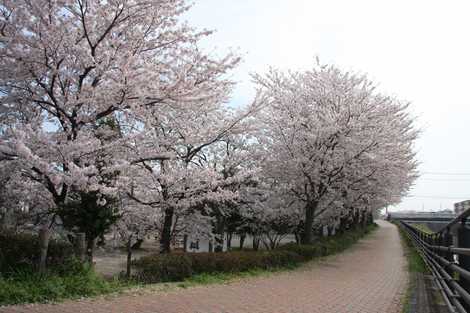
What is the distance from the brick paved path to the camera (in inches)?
271

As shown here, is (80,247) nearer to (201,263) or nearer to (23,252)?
(23,252)

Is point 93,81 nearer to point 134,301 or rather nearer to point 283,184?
point 134,301

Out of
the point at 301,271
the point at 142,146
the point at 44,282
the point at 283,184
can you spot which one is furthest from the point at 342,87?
the point at 44,282

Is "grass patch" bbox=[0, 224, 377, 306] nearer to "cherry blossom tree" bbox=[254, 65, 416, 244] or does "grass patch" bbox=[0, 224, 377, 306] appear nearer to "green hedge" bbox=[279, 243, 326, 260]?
"green hedge" bbox=[279, 243, 326, 260]

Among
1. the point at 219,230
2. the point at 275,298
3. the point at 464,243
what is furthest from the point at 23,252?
the point at 219,230

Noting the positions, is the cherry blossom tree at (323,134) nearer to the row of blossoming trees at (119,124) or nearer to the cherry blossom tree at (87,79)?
the row of blossoming trees at (119,124)

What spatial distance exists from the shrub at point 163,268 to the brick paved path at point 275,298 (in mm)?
1090

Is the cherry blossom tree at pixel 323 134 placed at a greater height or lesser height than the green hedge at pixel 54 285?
greater

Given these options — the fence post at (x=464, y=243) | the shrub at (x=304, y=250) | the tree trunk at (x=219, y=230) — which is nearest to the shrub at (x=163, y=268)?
the fence post at (x=464, y=243)

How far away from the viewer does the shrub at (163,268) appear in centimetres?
994

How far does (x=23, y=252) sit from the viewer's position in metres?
7.77

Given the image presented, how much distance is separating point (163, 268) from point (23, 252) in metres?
3.36

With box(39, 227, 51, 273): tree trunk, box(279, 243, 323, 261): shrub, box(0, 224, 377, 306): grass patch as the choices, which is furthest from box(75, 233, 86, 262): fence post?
box(279, 243, 323, 261): shrub

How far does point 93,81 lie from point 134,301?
14.6 feet
